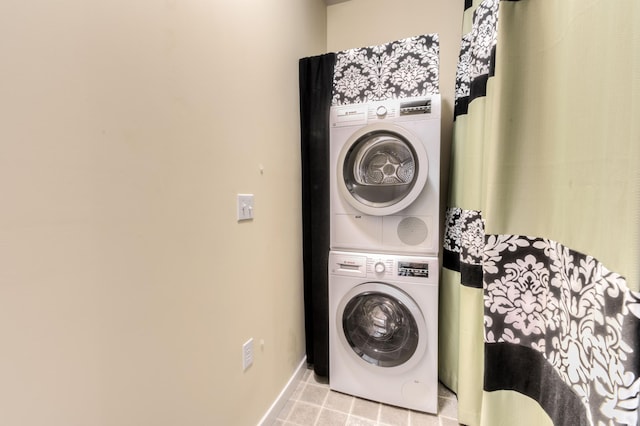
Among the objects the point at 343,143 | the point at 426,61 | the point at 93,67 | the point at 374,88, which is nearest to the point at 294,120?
the point at 343,143

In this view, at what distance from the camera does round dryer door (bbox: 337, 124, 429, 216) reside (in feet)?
4.87

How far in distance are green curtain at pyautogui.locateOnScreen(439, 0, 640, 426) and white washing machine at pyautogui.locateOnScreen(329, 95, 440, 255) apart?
1.28 ft

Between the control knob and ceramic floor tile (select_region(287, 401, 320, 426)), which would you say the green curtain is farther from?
ceramic floor tile (select_region(287, 401, 320, 426))

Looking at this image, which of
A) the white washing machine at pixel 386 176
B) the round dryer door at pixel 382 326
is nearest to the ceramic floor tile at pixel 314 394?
the round dryer door at pixel 382 326

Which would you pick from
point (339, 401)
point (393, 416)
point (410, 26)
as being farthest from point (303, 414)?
point (410, 26)

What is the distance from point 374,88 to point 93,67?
4.83ft

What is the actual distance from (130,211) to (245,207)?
0.53 m

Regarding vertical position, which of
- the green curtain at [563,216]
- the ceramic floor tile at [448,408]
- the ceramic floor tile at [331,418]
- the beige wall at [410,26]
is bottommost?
the ceramic floor tile at [448,408]

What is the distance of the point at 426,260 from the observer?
4.85 feet

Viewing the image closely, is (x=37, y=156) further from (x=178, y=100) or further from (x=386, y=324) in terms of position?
(x=386, y=324)

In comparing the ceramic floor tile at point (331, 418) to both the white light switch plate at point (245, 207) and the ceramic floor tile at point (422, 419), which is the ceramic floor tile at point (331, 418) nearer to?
the ceramic floor tile at point (422, 419)

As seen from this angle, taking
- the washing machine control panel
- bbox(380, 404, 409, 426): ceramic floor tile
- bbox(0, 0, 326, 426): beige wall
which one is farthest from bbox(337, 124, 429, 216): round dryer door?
bbox(380, 404, 409, 426): ceramic floor tile

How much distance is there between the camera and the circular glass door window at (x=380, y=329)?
152 centimetres

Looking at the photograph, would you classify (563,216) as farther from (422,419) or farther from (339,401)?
(339,401)
